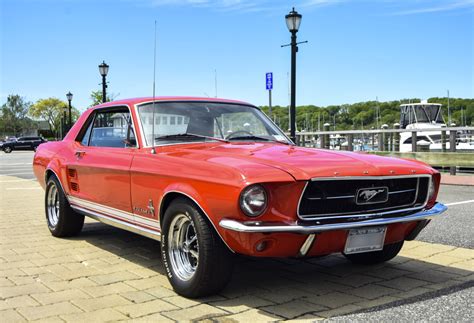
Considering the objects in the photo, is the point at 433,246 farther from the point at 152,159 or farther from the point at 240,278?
the point at 152,159

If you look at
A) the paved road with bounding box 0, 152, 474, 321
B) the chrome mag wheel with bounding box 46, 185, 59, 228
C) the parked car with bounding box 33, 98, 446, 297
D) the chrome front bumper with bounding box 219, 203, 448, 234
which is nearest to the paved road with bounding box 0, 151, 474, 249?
the paved road with bounding box 0, 152, 474, 321

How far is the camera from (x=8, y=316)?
3.40 meters

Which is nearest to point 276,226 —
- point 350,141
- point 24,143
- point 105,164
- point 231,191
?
point 231,191

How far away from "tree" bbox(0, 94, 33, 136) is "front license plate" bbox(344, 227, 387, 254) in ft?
367

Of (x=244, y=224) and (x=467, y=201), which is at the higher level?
(x=244, y=224)

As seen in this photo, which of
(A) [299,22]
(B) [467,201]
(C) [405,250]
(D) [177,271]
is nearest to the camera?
(D) [177,271]

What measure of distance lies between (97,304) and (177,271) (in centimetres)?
61

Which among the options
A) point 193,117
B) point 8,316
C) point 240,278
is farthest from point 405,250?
point 8,316

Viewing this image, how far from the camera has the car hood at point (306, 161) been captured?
349 cm

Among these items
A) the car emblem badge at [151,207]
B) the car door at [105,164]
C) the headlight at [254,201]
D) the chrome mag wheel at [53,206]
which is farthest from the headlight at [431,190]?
the chrome mag wheel at [53,206]

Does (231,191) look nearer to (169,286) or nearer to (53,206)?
(169,286)

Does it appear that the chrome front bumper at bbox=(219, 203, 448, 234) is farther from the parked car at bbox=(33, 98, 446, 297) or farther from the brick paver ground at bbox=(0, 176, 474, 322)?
the brick paver ground at bbox=(0, 176, 474, 322)

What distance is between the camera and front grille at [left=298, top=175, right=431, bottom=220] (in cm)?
346

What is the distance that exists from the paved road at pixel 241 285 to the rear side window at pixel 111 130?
111 centimetres
